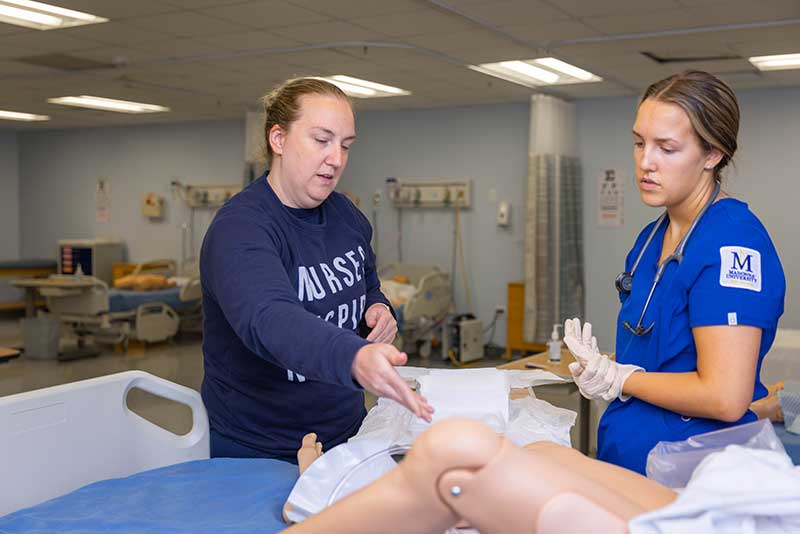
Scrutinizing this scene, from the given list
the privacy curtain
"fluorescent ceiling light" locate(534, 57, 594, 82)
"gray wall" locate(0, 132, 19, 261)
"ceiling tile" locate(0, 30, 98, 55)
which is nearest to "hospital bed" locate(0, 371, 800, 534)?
"ceiling tile" locate(0, 30, 98, 55)

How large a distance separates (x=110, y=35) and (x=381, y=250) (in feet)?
13.7

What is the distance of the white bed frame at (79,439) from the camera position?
5.79 ft

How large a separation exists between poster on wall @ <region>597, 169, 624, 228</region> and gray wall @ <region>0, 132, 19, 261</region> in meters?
8.10

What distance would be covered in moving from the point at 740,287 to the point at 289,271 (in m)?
0.85

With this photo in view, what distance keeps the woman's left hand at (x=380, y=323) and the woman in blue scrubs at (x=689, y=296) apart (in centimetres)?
48

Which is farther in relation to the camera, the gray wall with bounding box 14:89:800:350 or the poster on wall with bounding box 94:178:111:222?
the poster on wall with bounding box 94:178:111:222

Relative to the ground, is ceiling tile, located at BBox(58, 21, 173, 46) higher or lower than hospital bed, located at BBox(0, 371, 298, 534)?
higher

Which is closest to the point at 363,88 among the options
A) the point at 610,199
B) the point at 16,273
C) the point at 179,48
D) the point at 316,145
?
the point at 179,48

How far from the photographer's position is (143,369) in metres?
6.78

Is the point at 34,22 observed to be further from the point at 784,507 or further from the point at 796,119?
the point at 796,119

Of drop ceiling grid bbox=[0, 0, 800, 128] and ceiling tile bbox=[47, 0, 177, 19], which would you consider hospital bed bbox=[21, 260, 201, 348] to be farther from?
ceiling tile bbox=[47, 0, 177, 19]

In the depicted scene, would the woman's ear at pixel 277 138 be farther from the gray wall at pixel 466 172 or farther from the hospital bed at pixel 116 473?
the gray wall at pixel 466 172

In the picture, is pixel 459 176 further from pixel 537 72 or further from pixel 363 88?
pixel 537 72

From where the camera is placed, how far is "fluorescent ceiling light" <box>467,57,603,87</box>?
604cm
